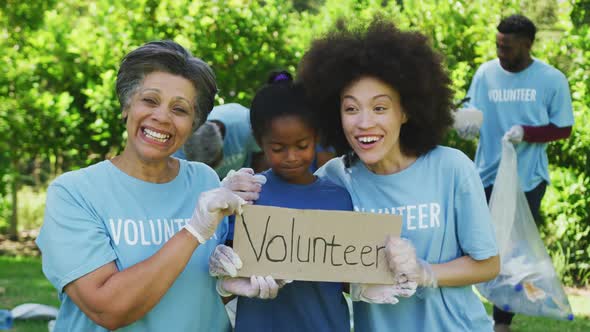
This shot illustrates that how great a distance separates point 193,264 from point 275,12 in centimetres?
559

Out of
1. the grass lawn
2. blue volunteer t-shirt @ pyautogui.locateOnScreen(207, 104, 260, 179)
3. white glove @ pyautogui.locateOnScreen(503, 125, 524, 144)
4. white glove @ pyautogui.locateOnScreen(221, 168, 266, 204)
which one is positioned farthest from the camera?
the grass lawn

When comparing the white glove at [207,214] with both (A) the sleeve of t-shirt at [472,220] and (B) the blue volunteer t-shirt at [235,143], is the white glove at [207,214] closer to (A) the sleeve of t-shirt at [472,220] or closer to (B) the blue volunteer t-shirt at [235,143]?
(A) the sleeve of t-shirt at [472,220]

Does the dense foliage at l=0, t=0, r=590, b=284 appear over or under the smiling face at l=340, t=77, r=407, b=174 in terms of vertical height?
over

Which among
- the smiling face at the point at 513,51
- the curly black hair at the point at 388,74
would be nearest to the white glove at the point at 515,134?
the smiling face at the point at 513,51

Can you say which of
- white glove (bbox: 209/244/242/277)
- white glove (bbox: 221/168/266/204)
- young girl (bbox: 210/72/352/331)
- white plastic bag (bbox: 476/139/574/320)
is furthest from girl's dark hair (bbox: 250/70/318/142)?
white plastic bag (bbox: 476/139/574/320)

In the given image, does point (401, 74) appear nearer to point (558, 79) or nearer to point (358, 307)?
point (358, 307)

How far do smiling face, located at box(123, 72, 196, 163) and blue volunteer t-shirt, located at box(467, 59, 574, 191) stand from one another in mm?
3774

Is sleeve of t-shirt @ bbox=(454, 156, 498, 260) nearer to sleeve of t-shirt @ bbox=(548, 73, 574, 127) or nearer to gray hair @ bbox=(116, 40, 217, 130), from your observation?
gray hair @ bbox=(116, 40, 217, 130)

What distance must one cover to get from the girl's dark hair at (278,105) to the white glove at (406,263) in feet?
1.76

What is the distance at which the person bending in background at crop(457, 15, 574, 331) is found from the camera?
594cm

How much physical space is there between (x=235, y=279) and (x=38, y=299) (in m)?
4.20

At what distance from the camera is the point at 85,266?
2.42 meters

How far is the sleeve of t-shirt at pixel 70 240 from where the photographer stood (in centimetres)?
243

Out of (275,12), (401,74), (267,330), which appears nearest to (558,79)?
(275,12)
